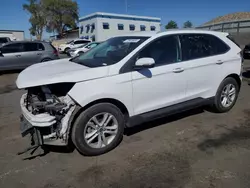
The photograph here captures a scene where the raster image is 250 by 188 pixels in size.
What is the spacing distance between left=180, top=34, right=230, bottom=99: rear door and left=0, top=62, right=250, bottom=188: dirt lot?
69 cm

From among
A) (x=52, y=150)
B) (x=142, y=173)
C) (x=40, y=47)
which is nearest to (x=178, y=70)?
(x=142, y=173)

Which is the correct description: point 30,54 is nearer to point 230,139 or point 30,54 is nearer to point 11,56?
point 11,56

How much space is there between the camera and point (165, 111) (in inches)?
151

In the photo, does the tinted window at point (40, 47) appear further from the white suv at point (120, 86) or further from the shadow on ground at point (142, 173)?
the shadow on ground at point (142, 173)

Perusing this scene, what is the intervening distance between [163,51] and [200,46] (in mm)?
944

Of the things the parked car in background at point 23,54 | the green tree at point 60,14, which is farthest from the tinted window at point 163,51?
the green tree at point 60,14

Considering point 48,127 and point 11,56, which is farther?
point 11,56

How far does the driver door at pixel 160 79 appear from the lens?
3.50 metres

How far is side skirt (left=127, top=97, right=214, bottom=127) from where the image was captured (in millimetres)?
3555

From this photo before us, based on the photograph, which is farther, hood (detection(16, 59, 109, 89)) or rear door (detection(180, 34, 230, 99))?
rear door (detection(180, 34, 230, 99))

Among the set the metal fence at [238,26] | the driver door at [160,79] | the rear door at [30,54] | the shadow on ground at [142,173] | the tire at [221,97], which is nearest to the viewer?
the shadow on ground at [142,173]

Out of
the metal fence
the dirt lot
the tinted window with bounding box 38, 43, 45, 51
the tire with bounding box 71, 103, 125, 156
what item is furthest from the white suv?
the metal fence

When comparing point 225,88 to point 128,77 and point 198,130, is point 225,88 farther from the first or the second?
point 128,77

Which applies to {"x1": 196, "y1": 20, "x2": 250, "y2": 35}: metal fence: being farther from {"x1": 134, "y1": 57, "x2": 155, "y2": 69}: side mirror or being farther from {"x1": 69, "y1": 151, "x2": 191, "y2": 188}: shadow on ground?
{"x1": 69, "y1": 151, "x2": 191, "y2": 188}: shadow on ground
